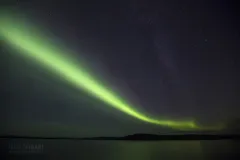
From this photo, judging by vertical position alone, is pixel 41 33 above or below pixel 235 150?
above

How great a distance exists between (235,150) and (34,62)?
53.8 inches

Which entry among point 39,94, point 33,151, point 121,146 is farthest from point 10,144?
point 121,146

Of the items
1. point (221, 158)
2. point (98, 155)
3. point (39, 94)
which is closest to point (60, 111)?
point (39, 94)

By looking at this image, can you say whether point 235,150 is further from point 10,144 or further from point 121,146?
point 10,144

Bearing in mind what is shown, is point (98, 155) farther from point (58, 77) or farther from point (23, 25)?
point (23, 25)

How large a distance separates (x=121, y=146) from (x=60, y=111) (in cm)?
43

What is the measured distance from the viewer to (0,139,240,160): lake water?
6.90ft

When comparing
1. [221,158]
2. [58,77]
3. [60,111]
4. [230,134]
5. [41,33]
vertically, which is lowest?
[221,158]

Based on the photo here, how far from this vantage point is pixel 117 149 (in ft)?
6.93

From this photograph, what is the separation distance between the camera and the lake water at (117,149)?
210 centimetres

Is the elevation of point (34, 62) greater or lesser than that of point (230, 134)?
greater

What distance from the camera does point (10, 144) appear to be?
6.99 feet

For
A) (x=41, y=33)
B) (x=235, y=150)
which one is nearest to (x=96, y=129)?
(x=41, y=33)

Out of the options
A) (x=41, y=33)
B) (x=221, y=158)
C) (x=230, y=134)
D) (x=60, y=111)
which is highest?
(x=41, y=33)
